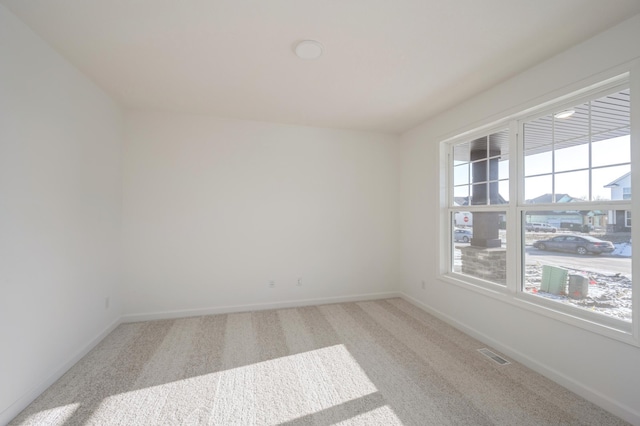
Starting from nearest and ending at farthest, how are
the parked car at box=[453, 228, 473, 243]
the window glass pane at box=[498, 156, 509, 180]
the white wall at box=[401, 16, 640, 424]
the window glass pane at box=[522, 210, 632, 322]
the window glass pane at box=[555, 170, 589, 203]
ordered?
the white wall at box=[401, 16, 640, 424] < the window glass pane at box=[522, 210, 632, 322] < the window glass pane at box=[555, 170, 589, 203] < the window glass pane at box=[498, 156, 509, 180] < the parked car at box=[453, 228, 473, 243]

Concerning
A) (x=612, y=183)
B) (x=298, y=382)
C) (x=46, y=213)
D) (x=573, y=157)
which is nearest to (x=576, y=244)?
(x=612, y=183)

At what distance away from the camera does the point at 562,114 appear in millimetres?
2148

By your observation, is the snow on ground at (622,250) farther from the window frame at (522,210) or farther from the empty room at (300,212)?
the window frame at (522,210)

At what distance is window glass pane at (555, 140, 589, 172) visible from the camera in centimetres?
200

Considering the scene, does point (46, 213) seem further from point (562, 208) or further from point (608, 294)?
point (608, 294)

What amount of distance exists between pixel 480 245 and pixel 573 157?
1206 millimetres

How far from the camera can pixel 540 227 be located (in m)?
2.32

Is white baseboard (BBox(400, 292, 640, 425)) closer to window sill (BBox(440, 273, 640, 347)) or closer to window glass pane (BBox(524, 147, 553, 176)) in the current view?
window sill (BBox(440, 273, 640, 347))

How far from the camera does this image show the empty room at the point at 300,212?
170cm

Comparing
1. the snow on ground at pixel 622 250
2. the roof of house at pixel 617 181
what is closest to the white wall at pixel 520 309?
the snow on ground at pixel 622 250

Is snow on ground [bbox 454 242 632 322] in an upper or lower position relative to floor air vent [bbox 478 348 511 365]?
upper

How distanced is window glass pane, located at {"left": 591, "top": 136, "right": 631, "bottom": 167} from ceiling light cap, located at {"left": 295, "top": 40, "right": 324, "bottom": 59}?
2.20 meters

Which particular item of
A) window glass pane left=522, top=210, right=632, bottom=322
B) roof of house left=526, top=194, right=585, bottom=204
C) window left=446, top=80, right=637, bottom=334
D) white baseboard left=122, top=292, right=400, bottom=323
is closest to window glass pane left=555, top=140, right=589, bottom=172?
window left=446, top=80, right=637, bottom=334

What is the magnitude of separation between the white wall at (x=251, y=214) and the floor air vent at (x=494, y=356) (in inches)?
66.8
